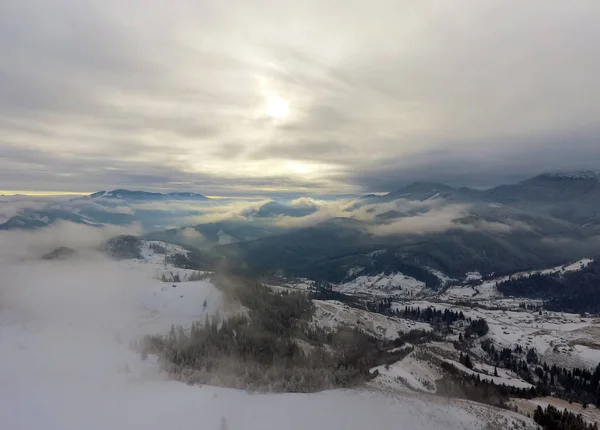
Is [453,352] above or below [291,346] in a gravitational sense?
below

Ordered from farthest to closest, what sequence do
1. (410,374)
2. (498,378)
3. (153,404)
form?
(498,378) → (410,374) → (153,404)

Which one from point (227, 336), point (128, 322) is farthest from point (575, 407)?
point (128, 322)

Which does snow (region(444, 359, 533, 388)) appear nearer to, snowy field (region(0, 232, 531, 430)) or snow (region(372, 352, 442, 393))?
snow (region(372, 352, 442, 393))

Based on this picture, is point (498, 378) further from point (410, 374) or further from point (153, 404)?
point (153, 404)

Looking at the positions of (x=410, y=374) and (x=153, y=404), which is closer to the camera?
(x=153, y=404)

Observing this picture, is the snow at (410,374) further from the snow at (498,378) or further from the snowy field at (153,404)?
the snowy field at (153,404)

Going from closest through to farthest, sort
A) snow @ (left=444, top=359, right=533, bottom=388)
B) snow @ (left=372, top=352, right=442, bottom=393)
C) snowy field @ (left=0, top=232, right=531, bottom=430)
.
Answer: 1. snowy field @ (left=0, top=232, right=531, bottom=430)
2. snow @ (left=372, top=352, right=442, bottom=393)
3. snow @ (left=444, top=359, right=533, bottom=388)

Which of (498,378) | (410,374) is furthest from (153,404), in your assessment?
(498,378)

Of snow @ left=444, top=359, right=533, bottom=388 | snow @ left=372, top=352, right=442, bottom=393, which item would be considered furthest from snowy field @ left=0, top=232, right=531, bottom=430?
snow @ left=444, top=359, right=533, bottom=388

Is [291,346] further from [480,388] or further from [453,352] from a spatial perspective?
[453,352]

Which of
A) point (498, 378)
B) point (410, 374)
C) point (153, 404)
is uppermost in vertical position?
point (153, 404)

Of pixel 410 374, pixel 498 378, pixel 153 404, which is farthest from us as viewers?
pixel 498 378
